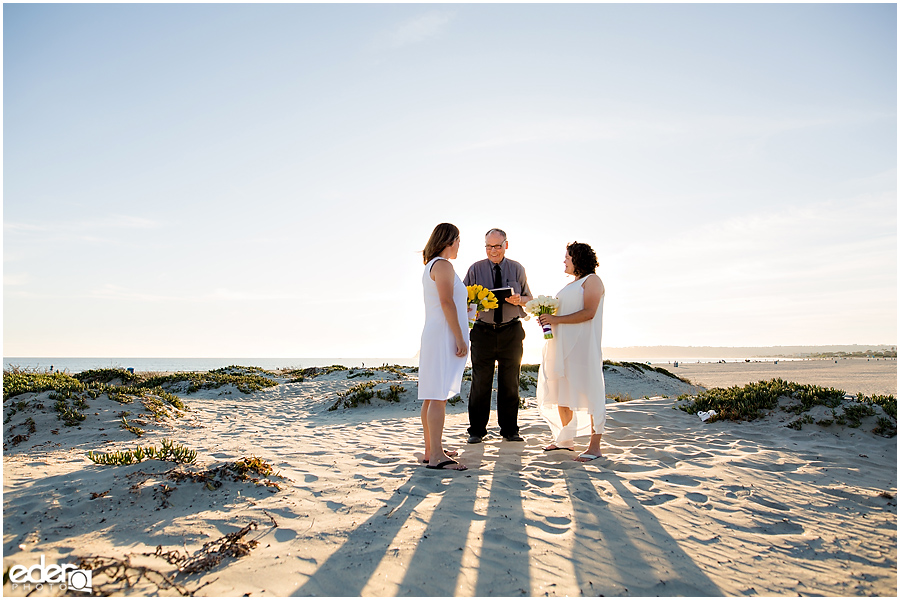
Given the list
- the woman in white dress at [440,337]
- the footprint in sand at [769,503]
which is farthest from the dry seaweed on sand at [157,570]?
the footprint in sand at [769,503]

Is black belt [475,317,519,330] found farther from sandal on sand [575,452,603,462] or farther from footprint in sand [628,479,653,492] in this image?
footprint in sand [628,479,653,492]

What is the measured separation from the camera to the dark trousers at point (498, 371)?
6418mm

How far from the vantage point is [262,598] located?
2383 mm

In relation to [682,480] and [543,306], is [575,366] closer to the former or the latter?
[543,306]

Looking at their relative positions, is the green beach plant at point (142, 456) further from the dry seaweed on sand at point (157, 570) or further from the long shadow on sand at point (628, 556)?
the long shadow on sand at point (628, 556)

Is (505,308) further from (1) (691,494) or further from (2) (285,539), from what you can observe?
(2) (285,539)

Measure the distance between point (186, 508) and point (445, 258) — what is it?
3.11 m

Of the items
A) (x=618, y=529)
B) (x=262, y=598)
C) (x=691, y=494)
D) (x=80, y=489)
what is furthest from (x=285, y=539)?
(x=691, y=494)

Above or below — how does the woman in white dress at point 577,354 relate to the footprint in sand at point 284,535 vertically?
above

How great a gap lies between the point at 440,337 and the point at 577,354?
1.67 metres

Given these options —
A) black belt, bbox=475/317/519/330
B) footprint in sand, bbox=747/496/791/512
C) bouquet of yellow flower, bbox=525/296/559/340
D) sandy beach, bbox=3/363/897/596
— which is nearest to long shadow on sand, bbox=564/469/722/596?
sandy beach, bbox=3/363/897/596

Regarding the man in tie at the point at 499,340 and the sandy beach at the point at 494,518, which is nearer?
the sandy beach at the point at 494,518

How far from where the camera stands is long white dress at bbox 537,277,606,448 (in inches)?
210

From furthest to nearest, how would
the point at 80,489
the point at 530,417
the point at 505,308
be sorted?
the point at 530,417 → the point at 505,308 → the point at 80,489
